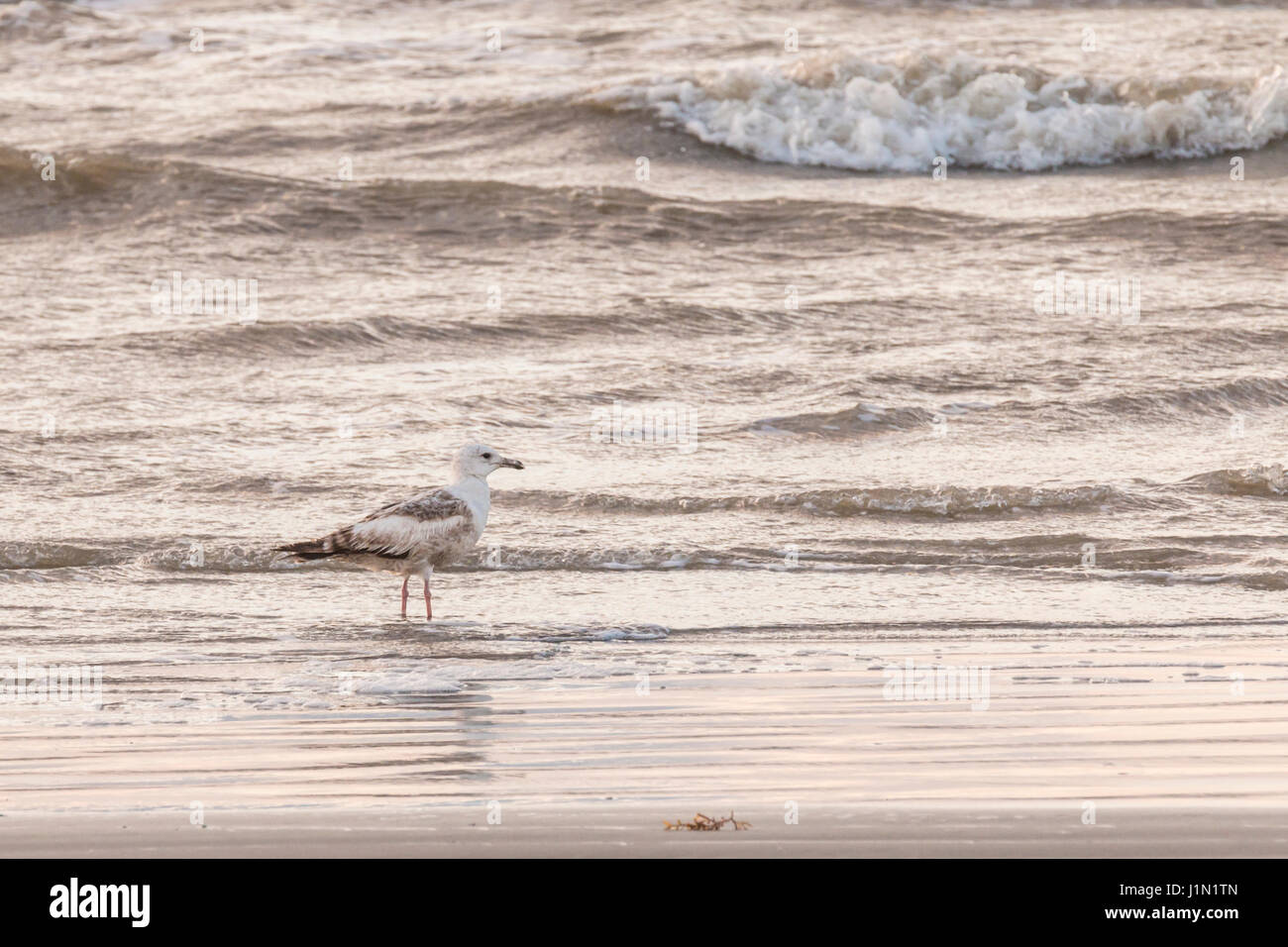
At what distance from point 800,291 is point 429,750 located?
368 inches

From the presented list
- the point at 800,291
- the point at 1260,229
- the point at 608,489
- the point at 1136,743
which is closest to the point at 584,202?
the point at 800,291

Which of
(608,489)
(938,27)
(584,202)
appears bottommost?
(608,489)

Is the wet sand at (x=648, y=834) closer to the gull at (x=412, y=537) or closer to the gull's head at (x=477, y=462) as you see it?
the gull at (x=412, y=537)

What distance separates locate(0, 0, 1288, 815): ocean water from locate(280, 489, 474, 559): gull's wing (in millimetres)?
273

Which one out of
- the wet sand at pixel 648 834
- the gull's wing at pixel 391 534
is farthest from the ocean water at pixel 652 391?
the gull's wing at pixel 391 534

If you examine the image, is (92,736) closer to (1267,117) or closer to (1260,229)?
(1260,229)

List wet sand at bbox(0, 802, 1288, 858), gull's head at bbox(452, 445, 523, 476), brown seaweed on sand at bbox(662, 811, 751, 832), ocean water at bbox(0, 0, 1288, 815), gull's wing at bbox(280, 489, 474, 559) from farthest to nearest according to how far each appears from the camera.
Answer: gull's head at bbox(452, 445, 523, 476), gull's wing at bbox(280, 489, 474, 559), ocean water at bbox(0, 0, 1288, 815), brown seaweed on sand at bbox(662, 811, 751, 832), wet sand at bbox(0, 802, 1288, 858)

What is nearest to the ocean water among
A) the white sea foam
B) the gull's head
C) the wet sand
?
the white sea foam

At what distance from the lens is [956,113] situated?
18.1 m

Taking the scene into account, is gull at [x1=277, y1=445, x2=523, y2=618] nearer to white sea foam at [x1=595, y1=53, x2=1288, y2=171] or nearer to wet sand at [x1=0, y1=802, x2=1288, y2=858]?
wet sand at [x1=0, y1=802, x2=1288, y2=858]

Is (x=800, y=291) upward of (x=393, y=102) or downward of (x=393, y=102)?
downward

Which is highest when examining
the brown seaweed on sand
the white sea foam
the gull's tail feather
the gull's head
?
the white sea foam

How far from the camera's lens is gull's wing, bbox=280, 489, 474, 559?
725cm

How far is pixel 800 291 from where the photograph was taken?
44.7 ft
